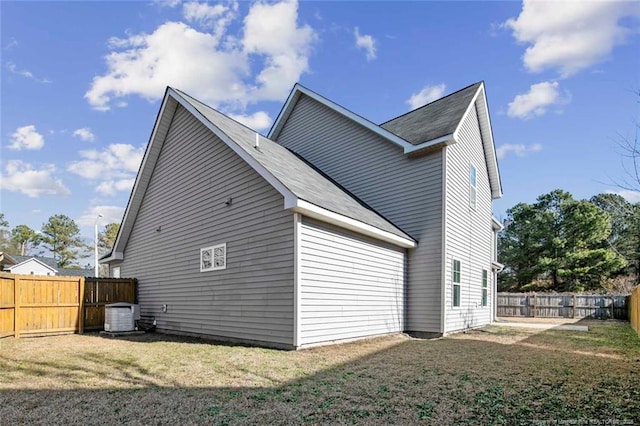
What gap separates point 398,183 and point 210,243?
5708 millimetres

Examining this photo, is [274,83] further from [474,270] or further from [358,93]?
[474,270]

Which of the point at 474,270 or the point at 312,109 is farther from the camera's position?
the point at 312,109

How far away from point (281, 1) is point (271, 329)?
891 centimetres

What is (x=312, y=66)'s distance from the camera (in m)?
15.8

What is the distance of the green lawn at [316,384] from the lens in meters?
4.02

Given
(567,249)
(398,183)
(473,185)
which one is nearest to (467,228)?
(473,185)

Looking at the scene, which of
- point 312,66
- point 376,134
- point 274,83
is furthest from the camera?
point 274,83

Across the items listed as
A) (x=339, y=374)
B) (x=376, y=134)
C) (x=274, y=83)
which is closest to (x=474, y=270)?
(x=376, y=134)

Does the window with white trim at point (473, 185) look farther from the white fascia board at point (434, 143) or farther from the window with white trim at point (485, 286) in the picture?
the white fascia board at point (434, 143)

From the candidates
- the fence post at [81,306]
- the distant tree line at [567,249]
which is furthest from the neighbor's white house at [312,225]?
the distant tree line at [567,249]

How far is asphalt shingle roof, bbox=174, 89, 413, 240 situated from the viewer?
28.1ft

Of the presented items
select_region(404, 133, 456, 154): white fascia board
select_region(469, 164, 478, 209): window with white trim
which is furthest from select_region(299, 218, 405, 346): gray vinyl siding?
select_region(469, 164, 478, 209): window with white trim

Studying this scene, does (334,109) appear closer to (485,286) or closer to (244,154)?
(244,154)

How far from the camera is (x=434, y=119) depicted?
41.8 feet
